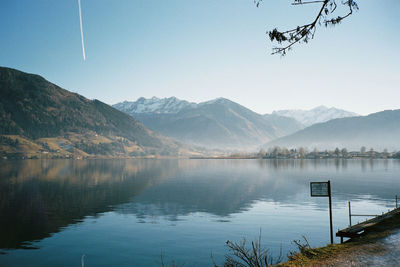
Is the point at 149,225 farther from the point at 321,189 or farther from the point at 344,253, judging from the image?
the point at 344,253

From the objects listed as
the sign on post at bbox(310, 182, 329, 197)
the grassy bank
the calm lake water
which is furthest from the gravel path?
the calm lake water

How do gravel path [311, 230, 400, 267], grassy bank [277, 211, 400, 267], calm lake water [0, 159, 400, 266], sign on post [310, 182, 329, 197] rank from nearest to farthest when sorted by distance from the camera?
gravel path [311, 230, 400, 267]
grassy bank [277, 211, 400, 267]
sign on post [310, 182, 329, 197]
calm lake water [0, 159, 400, 266]

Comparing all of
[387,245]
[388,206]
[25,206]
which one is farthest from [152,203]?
[387,245]

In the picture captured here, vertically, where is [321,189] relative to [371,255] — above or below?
above

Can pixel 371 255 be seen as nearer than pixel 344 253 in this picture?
Yes

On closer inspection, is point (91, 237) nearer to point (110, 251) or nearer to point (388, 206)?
point (110, 251)

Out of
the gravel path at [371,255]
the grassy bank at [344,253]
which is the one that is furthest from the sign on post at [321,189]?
the gravel path at [371,255]

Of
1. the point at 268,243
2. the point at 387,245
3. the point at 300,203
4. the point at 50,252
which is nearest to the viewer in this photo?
the point at 387,245

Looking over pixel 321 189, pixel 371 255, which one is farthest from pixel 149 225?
pixel 371 255

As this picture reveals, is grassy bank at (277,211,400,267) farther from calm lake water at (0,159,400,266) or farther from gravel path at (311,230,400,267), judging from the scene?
calm lake water at (0,159,400,266)

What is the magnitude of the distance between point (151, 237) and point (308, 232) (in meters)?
18.9

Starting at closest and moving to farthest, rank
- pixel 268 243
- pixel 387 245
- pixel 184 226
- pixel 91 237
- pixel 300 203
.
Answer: pixel 387 245
pixel 268 243
pixel 91 237
pixel 184 226
pixel 300 203

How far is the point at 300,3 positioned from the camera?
1611 cm

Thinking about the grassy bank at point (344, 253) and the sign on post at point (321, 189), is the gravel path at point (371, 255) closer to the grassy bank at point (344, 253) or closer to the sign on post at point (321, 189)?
the grassy bank at point (344, 253)
